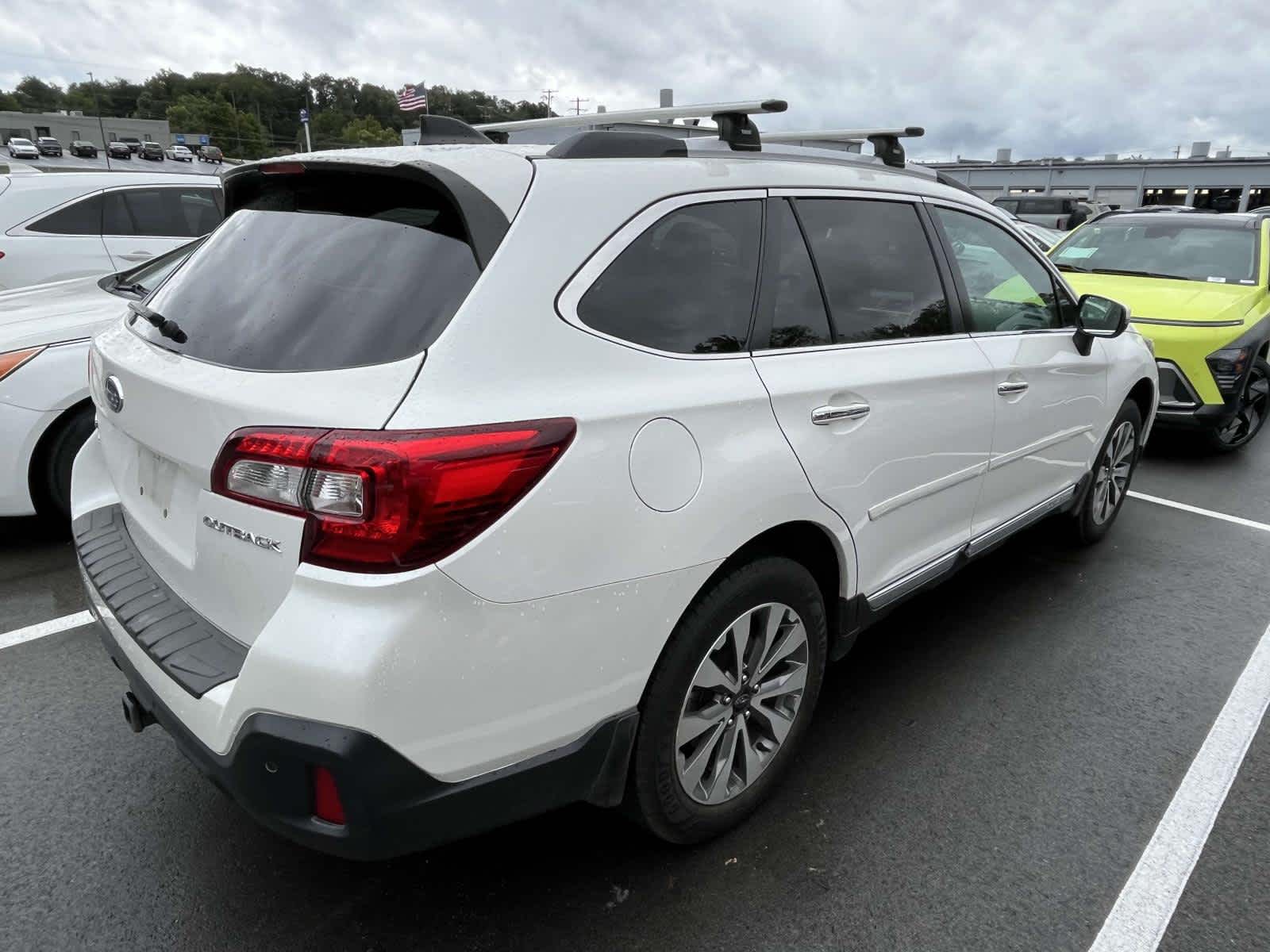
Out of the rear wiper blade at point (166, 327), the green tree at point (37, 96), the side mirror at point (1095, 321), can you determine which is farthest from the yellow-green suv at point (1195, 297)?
the green tree at point (37, 96)

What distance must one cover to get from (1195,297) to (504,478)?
21.3ft

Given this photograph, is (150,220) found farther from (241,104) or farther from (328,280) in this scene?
(241,104)

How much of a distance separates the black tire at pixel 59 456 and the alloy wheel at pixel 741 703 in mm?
3245

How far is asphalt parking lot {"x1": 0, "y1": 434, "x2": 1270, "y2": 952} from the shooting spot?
2039 millimetres

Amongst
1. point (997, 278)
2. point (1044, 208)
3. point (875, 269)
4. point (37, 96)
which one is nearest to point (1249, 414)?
point (997, 278)

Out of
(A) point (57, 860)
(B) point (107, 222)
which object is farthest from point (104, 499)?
(B) point (107, 222)

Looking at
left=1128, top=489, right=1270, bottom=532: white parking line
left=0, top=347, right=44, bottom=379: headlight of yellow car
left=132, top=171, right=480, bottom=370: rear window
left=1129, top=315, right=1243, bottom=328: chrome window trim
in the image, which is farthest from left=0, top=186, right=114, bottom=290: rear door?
left=1129, top=315, right=1243, bottom=328: chrome window trim

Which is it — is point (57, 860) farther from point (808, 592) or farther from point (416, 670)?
point (808, 592)

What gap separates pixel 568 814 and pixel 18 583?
2.91 meters

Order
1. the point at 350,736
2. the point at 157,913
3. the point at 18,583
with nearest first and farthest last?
1. the point at 350,736
2. the point at 157,913
3. the point at 18,583

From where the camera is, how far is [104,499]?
7.86 ft

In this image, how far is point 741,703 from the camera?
2.26 metres

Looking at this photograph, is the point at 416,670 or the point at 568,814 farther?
the point at 568,814

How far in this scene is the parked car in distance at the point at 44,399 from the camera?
3.74m
